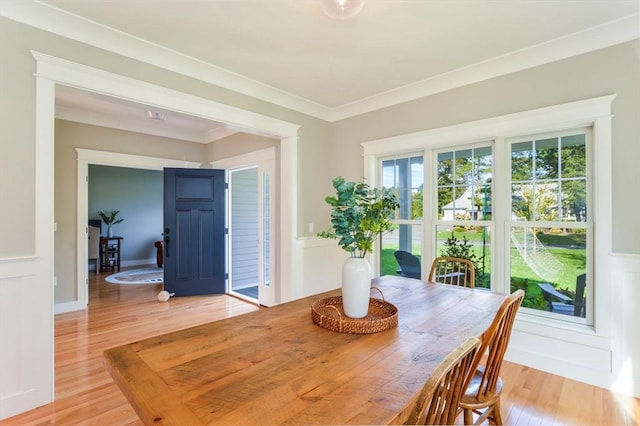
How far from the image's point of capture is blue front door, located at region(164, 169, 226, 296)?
4715mm

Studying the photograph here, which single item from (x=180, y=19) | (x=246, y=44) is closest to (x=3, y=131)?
(x=180, y=19)

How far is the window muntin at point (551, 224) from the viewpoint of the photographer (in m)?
2.49

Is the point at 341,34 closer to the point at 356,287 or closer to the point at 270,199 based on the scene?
the point at 356,287

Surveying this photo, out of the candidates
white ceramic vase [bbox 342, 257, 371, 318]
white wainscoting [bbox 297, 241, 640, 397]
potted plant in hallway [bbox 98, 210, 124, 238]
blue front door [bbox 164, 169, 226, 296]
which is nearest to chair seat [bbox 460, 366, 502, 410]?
white ceramic vase [bbox 342, 257, 371, 318]

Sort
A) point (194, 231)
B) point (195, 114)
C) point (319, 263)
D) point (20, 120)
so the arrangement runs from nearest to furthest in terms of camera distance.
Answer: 1. point (20, 120)
2. point (195, 114)
3. point (319, 263)
4. point (194, 231)

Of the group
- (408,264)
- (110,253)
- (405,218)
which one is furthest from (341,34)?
(110,253)

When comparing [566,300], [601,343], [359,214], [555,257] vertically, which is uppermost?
[359,214]

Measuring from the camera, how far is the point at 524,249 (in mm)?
2758

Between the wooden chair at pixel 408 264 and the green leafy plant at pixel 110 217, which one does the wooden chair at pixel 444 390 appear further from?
the green leafy plant at pixel 110 217

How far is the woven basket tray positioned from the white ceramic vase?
0.04 m

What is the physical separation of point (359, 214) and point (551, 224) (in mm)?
2139

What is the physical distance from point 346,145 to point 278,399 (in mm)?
3454

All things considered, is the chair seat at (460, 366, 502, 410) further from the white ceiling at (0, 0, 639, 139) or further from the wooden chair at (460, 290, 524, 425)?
the white ceiling at (0, 0, 639, 139)

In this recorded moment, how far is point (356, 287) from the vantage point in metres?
1.44
